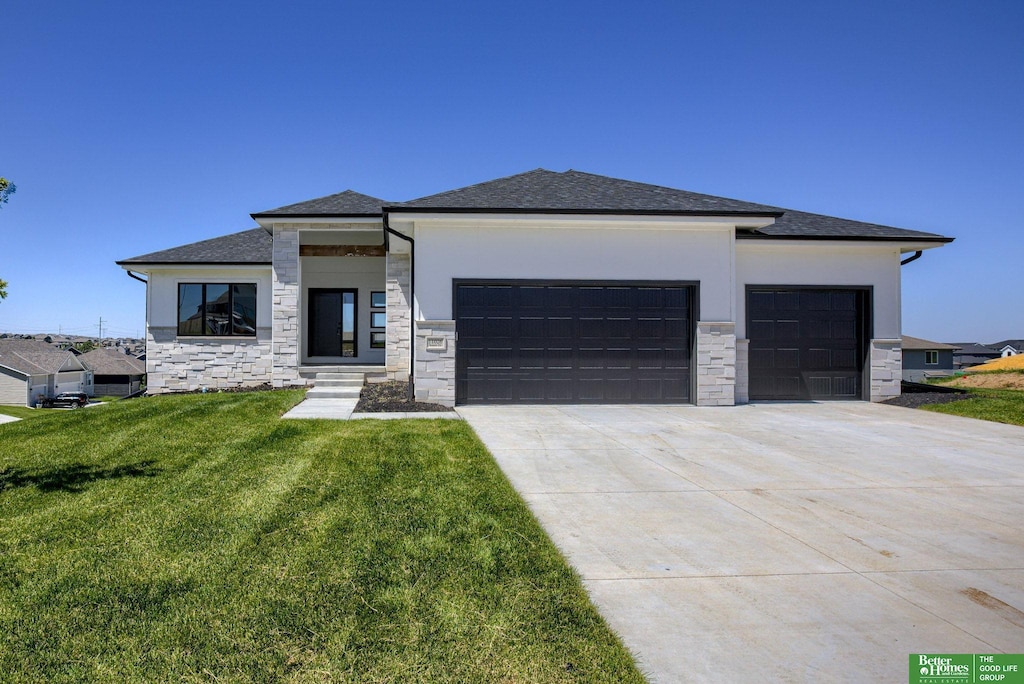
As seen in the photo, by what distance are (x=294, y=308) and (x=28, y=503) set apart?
9.58 m

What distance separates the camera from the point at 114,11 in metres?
10.1

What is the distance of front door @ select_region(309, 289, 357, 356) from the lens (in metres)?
16.6

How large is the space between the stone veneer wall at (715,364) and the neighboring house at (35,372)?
4278cm

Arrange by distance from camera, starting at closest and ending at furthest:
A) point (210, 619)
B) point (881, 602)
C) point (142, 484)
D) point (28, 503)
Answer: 1. point (210, 619)
2. point (881, 602)
3. point (28, 503)
4. point (142, 484)

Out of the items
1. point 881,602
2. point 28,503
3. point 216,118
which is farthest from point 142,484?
point 216,118

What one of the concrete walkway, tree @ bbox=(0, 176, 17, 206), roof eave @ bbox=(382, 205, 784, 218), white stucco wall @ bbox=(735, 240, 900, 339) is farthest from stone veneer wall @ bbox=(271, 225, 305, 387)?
white stucco wall @ bbox=(735, 240, 900, 339)

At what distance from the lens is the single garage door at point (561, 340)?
11.2 meters

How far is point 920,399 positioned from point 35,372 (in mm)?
47578

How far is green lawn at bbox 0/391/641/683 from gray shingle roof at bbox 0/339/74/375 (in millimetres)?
39915

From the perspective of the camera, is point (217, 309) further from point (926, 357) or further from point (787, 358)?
point (926, 357)

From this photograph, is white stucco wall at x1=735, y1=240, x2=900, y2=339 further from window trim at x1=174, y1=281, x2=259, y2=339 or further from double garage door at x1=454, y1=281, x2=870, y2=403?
window trim at x1=174, y1=281, x2=259, y2=339

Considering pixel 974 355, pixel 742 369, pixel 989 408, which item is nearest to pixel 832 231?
pixel 742 369

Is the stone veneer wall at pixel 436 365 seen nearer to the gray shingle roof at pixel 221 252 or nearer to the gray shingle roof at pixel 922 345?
the gray shingle roof at pixel 221 252

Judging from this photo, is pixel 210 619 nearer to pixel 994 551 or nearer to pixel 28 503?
pixel 28 503
